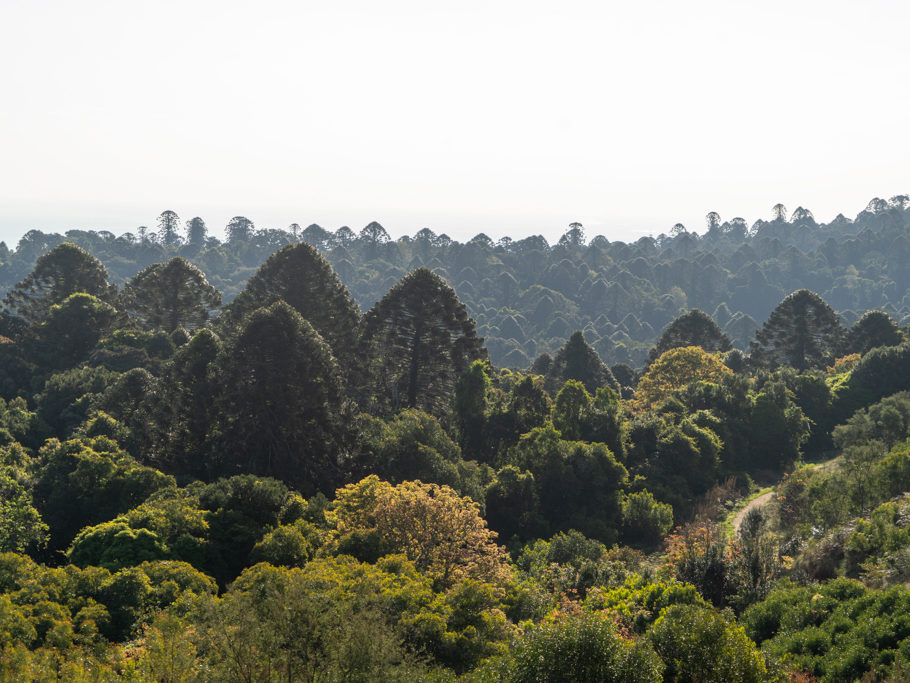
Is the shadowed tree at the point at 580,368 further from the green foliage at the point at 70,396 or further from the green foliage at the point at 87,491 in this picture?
the green foliage at the point at 87,491

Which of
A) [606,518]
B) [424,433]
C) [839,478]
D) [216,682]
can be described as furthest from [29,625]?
[839,478]

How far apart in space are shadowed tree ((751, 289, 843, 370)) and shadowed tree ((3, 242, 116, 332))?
83501 millimetres

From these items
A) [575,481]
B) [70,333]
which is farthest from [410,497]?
[70,333]

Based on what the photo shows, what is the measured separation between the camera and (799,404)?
6112 centimetres

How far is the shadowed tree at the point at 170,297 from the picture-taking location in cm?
7344

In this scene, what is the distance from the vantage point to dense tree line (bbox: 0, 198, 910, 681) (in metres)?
16.9

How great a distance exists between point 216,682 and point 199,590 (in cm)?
1258

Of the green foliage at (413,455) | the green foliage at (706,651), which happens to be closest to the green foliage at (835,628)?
the green foliage at (706,651)

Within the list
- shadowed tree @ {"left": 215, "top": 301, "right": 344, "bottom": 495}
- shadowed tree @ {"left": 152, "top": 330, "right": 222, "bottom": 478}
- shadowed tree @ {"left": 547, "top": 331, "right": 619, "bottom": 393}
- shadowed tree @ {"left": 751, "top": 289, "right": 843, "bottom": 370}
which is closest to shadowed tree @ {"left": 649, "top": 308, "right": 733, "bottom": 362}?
shadowed tree @ {"left": 751, "top": 289, "right": 843, "bottom": 370}

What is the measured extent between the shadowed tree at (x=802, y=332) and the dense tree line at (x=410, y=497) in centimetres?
Result: 35

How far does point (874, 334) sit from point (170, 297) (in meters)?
85.7

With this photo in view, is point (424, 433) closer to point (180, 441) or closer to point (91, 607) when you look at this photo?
point (180, 441)

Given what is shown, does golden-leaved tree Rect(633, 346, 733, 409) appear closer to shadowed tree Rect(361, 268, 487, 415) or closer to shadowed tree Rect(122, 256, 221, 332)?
shadowed tree Rect(361, 268, 487, 415)

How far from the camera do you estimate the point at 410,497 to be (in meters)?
31.2
